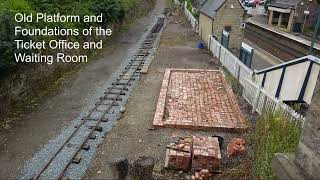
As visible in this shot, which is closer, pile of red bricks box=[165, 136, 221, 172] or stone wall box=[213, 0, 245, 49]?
pile of red bricks box=[165, 136, 221, 172]

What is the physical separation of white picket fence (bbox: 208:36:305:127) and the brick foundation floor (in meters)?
0.64

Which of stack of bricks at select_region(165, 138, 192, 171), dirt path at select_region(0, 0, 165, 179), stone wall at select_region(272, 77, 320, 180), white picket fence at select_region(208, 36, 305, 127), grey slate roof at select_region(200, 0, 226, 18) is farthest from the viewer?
grey slate roof at select_region(200, 0, 226, 18)

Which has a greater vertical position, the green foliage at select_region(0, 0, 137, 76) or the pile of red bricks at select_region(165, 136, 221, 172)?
the green foliage at select_region(0, 0, 137, 76)

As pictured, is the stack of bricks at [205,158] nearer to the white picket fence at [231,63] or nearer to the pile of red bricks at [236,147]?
the pile of red bricks at [236,147]

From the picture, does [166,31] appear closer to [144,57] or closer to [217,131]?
[144,57]

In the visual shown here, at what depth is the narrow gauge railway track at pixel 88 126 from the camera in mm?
8401

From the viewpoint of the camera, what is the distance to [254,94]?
37.2 ft

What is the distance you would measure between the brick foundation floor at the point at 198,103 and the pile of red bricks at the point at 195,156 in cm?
210

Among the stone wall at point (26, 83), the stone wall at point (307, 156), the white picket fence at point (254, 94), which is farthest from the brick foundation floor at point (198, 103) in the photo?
the stone wall at point (26, 83)

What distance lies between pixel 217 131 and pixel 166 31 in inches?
782

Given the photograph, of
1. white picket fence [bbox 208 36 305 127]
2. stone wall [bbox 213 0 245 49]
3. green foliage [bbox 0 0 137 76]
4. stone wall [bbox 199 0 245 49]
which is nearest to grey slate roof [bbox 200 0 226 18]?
stone wall [bbox 199 0 245 49]

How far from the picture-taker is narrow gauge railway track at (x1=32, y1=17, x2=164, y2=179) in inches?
331

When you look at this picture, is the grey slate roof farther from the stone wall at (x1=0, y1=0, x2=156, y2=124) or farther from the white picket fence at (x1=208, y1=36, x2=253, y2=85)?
the stone wall at (x1=0, y1=0, x2=156, y2=124)

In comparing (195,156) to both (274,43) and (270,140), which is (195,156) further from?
(274,43)
